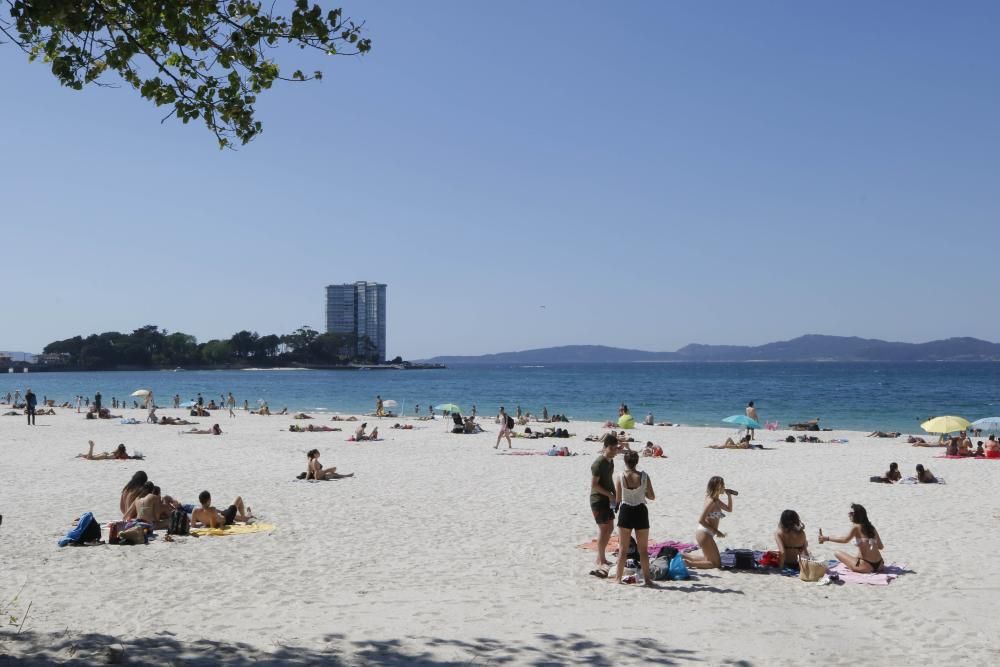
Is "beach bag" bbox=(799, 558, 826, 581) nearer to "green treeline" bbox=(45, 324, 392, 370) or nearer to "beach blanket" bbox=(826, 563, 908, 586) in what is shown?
"beach blanket" bbox=(826, 563, 908, 586)

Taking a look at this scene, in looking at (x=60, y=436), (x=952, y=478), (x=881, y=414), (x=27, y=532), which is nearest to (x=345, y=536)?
(x=27, y=532)

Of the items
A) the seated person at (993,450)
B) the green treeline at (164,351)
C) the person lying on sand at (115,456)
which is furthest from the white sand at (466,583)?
the green treeline at (164,351)

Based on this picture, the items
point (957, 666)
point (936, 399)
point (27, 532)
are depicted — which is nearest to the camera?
point (957, 666)

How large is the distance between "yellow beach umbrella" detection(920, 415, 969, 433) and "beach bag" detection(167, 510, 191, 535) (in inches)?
825

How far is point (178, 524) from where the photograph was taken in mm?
10477

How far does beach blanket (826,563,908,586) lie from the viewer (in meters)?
8.23

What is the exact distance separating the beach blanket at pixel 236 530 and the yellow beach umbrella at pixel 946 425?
785 inches

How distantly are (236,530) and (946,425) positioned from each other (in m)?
21.4

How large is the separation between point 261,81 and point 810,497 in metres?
12.3

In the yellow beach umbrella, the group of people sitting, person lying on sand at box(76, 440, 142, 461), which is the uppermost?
the yellow beach umbrella

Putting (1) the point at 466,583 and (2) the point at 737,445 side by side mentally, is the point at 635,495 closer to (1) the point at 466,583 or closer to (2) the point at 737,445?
(1) the point at 466,583

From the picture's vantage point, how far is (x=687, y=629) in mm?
6680

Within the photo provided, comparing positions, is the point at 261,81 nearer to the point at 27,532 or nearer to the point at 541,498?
the point at 27,532

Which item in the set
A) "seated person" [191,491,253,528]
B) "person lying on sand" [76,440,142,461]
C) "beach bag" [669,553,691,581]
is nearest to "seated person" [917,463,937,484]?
"beach bag" [669,553,691,581]
